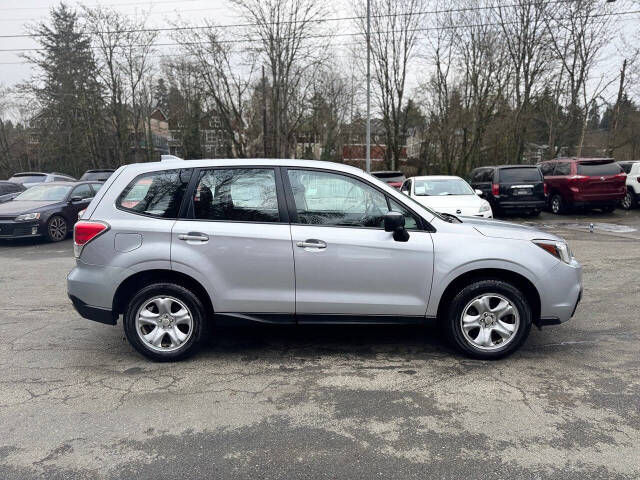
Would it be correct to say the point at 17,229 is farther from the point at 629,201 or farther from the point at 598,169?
the point at 629,201

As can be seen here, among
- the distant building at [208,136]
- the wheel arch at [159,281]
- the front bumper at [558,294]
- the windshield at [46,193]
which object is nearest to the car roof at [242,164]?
the wheel arch at [159,281]

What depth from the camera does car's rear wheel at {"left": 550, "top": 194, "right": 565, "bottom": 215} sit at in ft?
48.6

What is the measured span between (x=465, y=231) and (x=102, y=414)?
3211 millimetres

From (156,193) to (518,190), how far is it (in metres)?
12.6

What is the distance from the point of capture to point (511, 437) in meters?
2.83

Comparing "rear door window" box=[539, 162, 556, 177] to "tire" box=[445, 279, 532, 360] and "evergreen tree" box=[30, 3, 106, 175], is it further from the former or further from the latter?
"evergreen tree" box=[30, 3, 106, 175]

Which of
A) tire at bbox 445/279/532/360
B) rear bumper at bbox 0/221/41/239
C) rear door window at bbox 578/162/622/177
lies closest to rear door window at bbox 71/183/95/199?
rear bumper at bbox 0/221/41/239

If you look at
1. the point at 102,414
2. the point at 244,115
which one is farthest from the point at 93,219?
the point at 244,115

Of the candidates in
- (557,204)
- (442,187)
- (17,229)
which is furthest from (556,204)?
(17,229)

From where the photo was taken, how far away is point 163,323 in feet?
12.9

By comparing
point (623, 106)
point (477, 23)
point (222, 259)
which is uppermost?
point (477, 23)

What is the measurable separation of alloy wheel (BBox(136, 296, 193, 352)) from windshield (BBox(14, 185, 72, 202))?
964cm

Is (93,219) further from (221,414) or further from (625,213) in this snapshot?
(625,213)

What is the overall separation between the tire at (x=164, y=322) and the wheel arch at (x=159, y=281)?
0.23 feet
